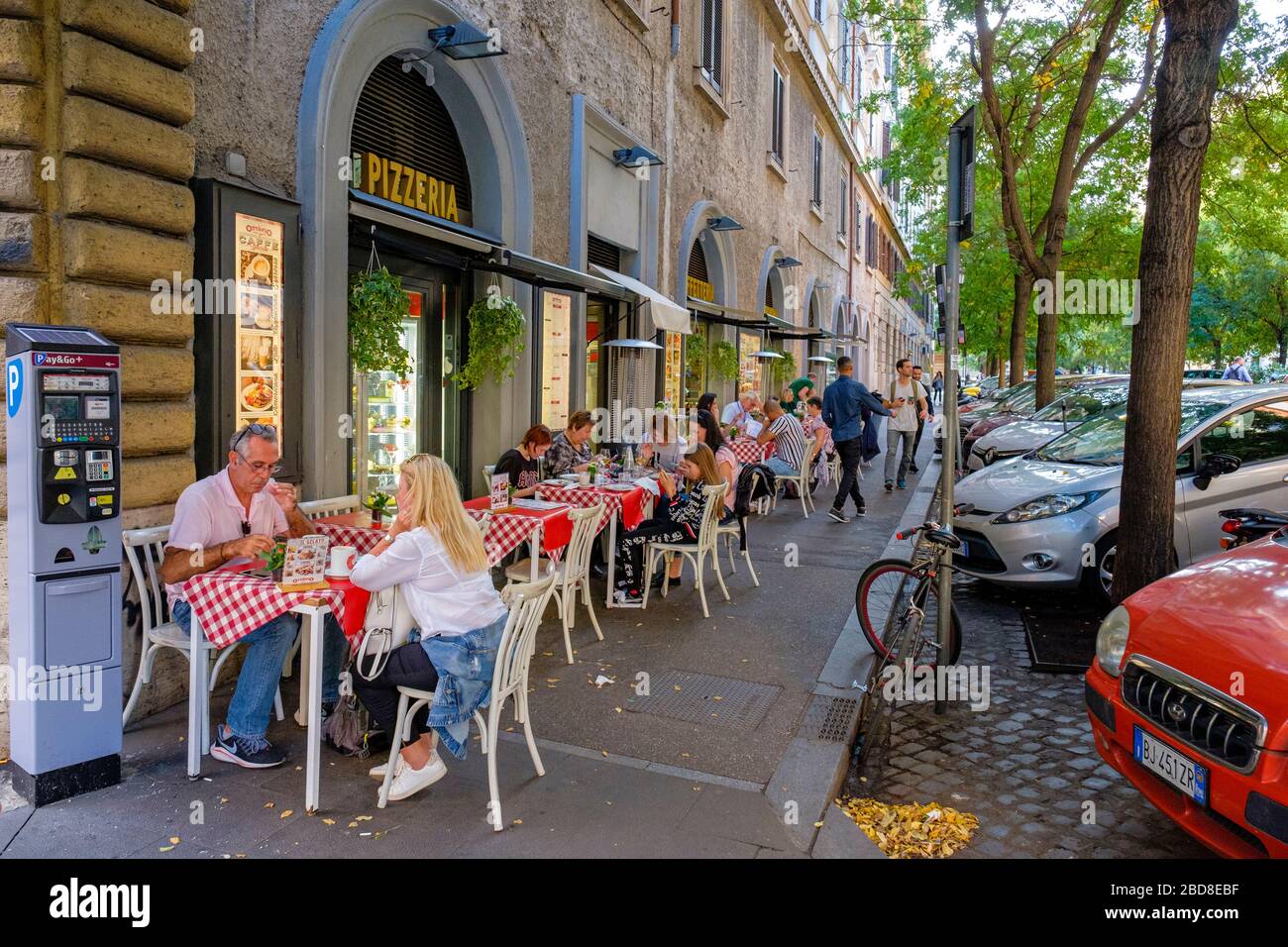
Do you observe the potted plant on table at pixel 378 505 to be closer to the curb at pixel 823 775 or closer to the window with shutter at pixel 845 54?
the curb at pixel 823 775

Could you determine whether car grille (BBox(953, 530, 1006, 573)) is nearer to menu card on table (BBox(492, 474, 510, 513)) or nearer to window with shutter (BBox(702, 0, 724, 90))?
menu card on table (BBox(492, 474, 510, 513))

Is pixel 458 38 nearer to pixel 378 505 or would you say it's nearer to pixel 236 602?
pixel 378 505

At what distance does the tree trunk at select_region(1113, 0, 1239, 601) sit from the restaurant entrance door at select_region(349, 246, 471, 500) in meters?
5.16

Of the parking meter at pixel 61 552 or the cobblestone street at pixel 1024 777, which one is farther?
the cobblestone street at pixel 1024 777

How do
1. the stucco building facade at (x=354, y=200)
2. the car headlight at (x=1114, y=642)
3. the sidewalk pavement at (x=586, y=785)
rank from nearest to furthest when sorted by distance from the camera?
the sidewalk pavement at (x=586, y=785)
the car headlight at (x=1114, y=642)
the stucco building facade at (x=354, y=200)

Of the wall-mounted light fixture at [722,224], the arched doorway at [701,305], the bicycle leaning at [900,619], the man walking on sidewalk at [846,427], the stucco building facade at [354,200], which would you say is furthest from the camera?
the wall-mounted light fixture at [722,224]

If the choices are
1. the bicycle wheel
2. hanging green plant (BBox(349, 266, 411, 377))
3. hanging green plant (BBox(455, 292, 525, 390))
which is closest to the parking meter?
hanging green plant (BBox(349, 266, 411, 377))

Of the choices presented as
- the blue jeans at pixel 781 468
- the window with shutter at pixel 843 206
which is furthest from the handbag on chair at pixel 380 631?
the window with shutter at pixel 843 206

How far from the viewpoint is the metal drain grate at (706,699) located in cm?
508

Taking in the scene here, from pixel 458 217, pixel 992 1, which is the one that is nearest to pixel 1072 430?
pixel 458 217

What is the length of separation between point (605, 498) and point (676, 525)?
576 mm

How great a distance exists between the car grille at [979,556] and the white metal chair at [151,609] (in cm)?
527

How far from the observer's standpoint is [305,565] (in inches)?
164
